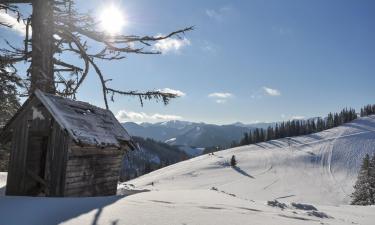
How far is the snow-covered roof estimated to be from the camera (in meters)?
11.0

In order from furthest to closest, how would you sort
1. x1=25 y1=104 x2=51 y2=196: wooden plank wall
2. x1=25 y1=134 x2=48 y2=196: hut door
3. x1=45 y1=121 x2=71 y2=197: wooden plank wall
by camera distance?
x1=25 y1=134 x2=48 y2=196: hut door
x1=25 y1=104 x2=51 y2=196: wooden plank wall
x1=45 y1=121 x2=71 y2=197: wooden plank wall

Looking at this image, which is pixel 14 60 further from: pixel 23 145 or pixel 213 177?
pixel 213 177

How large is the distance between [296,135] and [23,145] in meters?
163

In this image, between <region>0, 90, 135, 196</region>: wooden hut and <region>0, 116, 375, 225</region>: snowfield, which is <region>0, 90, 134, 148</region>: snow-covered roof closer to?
<region>0, 90, 135, 196</region>: wooden hut

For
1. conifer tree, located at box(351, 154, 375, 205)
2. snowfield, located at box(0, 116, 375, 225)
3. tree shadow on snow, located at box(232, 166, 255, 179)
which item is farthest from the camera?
tree shadow on snow, located at box(232, 166, 255, 179)

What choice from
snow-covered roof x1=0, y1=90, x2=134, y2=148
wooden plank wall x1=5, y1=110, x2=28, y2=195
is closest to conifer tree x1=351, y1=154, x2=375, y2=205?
snow-covered roof x1=0, y1=90, x2=134, y2=148

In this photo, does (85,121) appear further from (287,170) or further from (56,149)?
(287,170)

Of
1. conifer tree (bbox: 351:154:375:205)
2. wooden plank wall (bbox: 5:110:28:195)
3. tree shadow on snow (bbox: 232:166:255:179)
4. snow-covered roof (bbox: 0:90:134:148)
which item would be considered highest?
snow-covered roof (bbox: 0:90:134:148)

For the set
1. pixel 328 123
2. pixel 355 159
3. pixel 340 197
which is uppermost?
pixel 328 123

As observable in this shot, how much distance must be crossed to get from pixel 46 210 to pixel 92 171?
5.33 metres

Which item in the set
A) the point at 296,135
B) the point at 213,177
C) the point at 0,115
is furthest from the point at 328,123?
the point at 0,115

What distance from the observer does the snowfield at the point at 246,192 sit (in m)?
6.76

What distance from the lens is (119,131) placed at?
1426 centimetres

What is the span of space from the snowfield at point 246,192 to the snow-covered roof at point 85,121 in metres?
2.17
